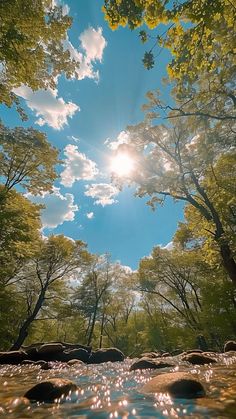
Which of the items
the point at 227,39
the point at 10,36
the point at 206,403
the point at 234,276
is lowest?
the point at 206,403

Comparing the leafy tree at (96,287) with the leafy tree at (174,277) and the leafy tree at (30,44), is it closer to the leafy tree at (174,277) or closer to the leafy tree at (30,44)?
the leafy tree at (174,277)

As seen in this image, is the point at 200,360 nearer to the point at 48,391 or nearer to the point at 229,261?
the point at 229,261

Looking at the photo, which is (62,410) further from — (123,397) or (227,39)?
(227,39)

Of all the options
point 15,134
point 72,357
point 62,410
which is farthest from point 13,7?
point 72,357

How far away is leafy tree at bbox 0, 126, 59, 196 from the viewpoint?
17156 mm

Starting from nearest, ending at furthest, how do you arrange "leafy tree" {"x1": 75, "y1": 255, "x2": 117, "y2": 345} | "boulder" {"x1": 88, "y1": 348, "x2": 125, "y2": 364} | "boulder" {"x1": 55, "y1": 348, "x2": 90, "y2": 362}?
"boulder" {"x1": 55, "y1": 348, "x2": 90, "y2": 362}
"boulder" {"x1": 88, "y1": 348, "x2": 125, "y2": 364}
"leafy tree" {"x1": 75, "y1": 255, "x2": 117, "y2": 345}

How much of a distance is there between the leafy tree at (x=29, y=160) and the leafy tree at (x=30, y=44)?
5.86m

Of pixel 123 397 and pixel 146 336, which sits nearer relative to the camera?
pixel 123 397

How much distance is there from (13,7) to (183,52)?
224 inches

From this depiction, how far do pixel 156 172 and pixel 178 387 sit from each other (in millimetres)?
13792

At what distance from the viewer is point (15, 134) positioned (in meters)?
17.0

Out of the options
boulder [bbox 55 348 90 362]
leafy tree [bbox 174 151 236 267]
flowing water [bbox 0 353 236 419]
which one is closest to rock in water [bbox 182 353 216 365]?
leafy tree [bbox 174 151 236 267]

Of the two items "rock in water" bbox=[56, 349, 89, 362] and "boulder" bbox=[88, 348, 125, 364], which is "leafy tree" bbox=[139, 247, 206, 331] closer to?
"boulder" bbox=[88, 348, 125, 364]

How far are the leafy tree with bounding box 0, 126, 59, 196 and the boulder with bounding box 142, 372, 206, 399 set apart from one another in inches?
556
